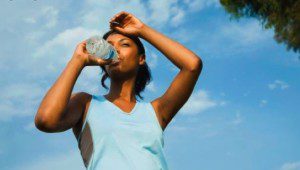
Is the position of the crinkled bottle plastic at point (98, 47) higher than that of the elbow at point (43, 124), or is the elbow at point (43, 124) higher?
the crinkled bottle plastic at point (98, 47)

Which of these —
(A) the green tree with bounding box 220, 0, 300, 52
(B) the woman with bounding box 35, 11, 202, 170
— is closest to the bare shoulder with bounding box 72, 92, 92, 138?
(B) the woman with bounding box 35, 11, 202, 170

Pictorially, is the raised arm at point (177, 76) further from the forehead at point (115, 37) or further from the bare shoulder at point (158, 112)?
the forehead at point (115, 37)

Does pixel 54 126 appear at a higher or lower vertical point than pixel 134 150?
higher

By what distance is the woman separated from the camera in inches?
98.3

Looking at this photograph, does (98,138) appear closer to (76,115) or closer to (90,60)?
(76,115)

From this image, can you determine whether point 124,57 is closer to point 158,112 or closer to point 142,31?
point 142,31

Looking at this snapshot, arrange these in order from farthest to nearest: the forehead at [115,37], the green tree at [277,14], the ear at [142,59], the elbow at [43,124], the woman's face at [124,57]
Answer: the green tree at [277,14]
the ear at [142,59]
the forehead at [115,37]
the woman's face at [124,57]
the elbow at [43,124]

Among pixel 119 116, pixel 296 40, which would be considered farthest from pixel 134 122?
pixel 296 40

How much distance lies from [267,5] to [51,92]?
1239cm

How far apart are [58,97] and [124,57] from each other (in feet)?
1.70

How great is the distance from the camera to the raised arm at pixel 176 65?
288cm

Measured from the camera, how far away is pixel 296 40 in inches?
545

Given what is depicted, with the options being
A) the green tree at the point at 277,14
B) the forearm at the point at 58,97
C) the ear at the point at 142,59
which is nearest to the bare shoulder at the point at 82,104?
the forearm at the point at 58,97

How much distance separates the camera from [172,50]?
9.58 ft
